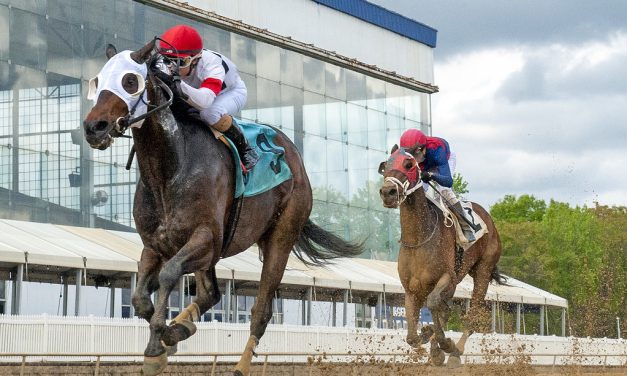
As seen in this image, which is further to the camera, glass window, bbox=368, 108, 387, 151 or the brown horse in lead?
glass window, bbox=368, 108, 387, 151

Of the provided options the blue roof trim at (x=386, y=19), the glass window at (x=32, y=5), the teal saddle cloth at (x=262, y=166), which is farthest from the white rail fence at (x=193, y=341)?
the blue roof trim at (x=386, y=19)

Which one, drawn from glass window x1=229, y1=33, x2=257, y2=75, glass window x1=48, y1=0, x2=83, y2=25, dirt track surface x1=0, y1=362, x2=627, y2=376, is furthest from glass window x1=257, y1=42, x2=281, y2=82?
dirt track surface x1=0, y1=362, x2=627, y2=376

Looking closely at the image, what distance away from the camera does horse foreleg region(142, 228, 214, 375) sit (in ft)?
25.0

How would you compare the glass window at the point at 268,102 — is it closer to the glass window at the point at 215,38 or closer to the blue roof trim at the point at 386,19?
the glass window at the point at 215,38

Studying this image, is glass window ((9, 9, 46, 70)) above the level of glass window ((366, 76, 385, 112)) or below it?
below

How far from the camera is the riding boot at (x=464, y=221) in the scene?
13328 mm

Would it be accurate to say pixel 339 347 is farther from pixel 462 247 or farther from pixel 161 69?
pixel 161 69

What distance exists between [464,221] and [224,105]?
17.4 feet

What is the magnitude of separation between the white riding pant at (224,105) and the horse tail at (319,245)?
1.61 metres

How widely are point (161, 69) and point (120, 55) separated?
52 centimetres

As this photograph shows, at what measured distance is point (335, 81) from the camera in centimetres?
4078

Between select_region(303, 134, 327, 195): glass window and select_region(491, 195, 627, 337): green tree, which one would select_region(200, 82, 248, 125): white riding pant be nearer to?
select_region(303, 134, 327, 195): glass window

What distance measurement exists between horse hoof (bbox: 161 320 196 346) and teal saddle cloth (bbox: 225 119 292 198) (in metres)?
1.18

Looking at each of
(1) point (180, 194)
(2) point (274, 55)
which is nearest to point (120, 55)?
(1) point (180, 194)
